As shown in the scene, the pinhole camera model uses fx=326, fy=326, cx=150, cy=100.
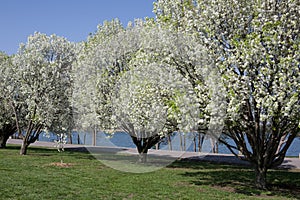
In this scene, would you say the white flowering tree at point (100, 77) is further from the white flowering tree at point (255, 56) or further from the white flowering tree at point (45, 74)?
the white flowering tree at point (255, 56)

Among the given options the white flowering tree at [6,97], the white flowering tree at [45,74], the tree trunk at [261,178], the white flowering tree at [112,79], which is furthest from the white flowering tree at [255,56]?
the white flowering tree at [6,97]

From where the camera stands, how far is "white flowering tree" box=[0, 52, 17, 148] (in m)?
28.4

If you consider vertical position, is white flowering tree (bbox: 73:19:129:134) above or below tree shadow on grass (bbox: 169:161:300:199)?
above

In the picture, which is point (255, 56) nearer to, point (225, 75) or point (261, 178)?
point (225, 75)

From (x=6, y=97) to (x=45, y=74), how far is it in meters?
6.28

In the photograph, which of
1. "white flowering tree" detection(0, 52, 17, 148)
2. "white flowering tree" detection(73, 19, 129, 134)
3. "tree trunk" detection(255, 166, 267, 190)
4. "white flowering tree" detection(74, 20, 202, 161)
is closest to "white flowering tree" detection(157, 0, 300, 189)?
"tree trunk" detection(255, 166, 267, 190)

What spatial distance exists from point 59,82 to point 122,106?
28.2 ft

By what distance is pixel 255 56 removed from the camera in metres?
11.1

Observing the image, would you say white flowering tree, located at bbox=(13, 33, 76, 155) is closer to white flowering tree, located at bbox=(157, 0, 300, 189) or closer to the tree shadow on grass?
the tree shadow on grass

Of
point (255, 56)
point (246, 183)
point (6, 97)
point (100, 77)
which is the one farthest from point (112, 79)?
point (6, 97)

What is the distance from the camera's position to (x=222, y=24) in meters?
12.4

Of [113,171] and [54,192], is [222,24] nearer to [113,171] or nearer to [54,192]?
[54,192]

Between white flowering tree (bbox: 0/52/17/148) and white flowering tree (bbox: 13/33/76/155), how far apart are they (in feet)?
8.21

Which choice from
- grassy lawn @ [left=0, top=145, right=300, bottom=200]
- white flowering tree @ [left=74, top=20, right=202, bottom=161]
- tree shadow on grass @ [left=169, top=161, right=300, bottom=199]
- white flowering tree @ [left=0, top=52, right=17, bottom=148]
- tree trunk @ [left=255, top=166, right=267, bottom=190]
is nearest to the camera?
grassy lawn @ [left=0, top=145, right=300, bottom=200]
